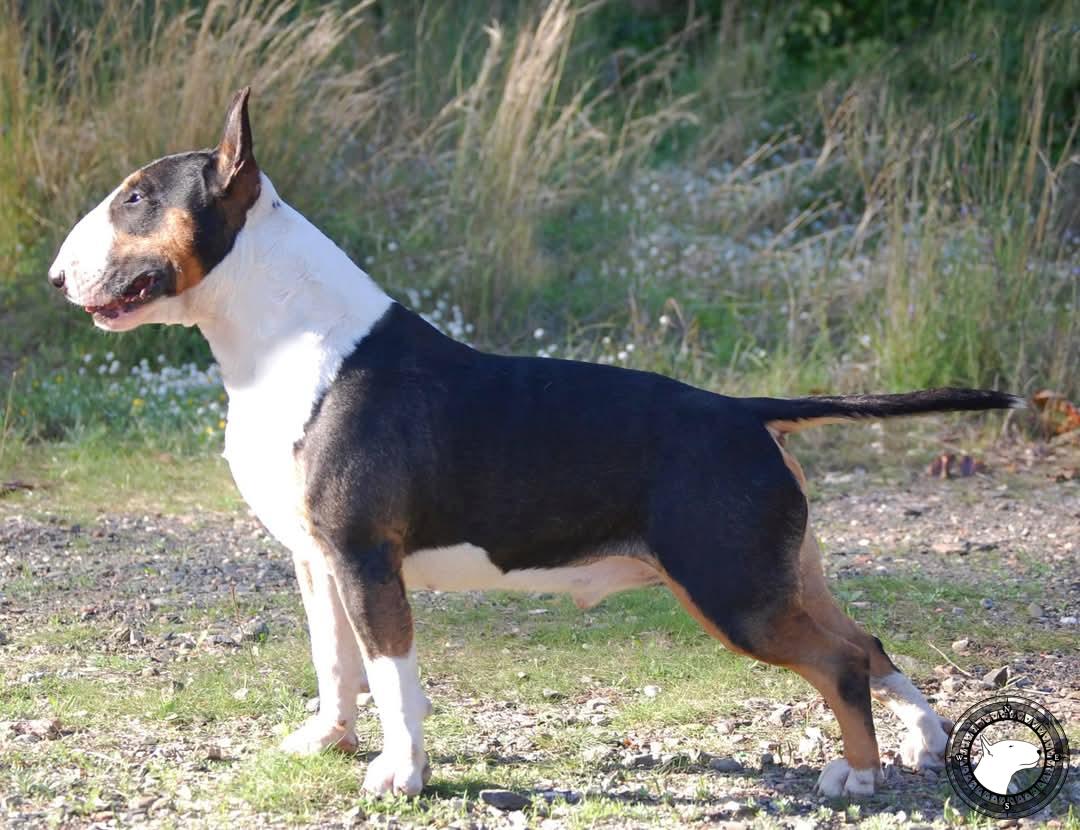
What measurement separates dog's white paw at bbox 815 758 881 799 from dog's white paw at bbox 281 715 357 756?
128 cm

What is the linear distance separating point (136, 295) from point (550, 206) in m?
5.66

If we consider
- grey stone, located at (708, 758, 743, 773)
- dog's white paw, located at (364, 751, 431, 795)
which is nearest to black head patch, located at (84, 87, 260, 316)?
dog's white paw, located at (364, 751, 431, 795)

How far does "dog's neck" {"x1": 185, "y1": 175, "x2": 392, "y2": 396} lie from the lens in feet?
13.2

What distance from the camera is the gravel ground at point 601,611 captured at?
3.93m

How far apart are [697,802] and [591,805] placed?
1.00 ft

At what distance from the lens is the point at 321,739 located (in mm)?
4188

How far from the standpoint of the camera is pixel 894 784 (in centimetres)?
414

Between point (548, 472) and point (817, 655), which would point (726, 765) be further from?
point (548, 472)

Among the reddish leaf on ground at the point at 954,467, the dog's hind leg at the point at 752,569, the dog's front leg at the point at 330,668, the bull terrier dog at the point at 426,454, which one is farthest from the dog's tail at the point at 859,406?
the reddish leaf on ground at the point at 954,467

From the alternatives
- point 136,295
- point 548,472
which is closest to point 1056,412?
point 548,472

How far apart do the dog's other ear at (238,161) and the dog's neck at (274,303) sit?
0.05 meters

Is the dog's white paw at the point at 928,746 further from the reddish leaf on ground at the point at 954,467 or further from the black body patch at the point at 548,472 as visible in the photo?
the reddish leaf on ground at the point at 954,467

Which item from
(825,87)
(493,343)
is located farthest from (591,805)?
(825,87)

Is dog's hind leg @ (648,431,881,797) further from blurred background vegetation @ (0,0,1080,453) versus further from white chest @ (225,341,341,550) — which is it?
blurred background vegetation @ (0,0,1080,453)
